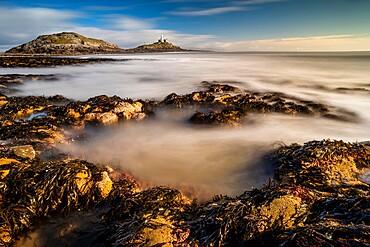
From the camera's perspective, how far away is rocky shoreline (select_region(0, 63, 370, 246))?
2207mm

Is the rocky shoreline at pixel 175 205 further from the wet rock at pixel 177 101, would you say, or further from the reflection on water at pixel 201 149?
the wet rock at pixel 177 101

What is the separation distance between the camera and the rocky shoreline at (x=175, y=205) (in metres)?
2.21

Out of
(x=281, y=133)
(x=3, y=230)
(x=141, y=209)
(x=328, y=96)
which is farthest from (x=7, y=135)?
(x=328, y=96)

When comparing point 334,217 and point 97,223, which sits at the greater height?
point 334,217

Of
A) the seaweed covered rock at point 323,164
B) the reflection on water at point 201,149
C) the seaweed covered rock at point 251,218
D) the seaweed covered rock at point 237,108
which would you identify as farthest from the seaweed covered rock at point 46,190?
the seaweed covered rock at point 237,108

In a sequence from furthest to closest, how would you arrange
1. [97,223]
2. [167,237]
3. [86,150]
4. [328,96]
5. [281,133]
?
[328,96] < [281,133] < [86,150] < [97,223] < [167,237]

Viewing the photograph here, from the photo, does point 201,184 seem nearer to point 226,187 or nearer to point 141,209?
point 226,187

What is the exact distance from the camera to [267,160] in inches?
181

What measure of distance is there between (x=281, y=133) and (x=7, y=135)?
21.3 feet

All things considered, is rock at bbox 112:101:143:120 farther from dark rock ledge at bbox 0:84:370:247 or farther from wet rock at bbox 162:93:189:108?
dark rock ledge at bbox 0:84:370:247

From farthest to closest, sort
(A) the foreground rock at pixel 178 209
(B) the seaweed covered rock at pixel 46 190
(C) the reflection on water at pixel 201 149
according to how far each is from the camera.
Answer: (C) the reflection on water at pixel 201 149, (B) the seaweed covered rock at pixel 46 190, (A) the foreground rock at pixel 178 209

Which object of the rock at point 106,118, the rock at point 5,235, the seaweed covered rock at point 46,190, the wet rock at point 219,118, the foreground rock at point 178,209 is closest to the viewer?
the foreground rock at point 178,209

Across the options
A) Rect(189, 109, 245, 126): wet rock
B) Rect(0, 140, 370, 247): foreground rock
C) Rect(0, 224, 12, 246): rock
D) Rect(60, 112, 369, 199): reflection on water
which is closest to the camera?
Rect(0, 140, 370, 247): foreground rock

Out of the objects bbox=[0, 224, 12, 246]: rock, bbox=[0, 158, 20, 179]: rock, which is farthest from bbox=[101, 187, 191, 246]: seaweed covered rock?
bbox=[0, 158, 20, 179]: rock
